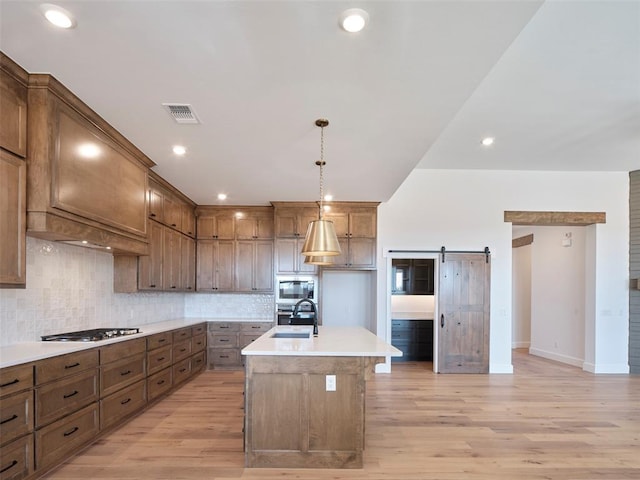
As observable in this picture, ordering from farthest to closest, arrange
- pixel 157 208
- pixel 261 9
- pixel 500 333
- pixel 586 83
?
pixel 500 333 < pixel 157 208 < pixel 586 83 < pixel 261 9

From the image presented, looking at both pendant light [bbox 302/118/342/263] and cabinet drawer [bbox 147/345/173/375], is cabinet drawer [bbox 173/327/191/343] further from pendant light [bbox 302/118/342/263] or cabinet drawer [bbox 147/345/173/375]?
pendant light [bbox 302/118/342/263]

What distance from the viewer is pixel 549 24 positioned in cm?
279

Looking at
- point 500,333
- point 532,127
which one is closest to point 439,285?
point 500,333

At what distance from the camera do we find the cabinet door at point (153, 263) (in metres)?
4.76

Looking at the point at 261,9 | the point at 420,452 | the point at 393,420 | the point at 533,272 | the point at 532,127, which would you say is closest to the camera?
the point at 261,9

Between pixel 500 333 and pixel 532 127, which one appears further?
pixel 500 333

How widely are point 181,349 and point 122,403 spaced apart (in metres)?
1.55

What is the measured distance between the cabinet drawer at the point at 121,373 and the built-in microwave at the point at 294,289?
2600 millimetres

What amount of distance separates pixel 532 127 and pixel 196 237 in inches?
207

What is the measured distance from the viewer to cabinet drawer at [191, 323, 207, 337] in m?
5.82

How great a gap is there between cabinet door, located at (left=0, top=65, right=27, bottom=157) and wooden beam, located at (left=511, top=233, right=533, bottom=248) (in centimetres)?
881

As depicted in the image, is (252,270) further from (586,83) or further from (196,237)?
(586,83)

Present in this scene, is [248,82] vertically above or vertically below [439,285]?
above

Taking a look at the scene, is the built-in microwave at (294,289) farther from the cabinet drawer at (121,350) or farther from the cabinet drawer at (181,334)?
the cabinet drawer at (121,350)
